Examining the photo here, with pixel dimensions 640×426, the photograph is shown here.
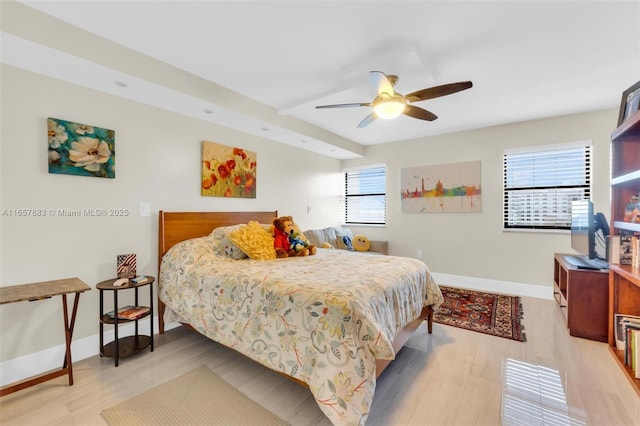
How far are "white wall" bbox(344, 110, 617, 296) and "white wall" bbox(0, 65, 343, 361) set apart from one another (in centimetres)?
312

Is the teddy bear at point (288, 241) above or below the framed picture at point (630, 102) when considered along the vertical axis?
below

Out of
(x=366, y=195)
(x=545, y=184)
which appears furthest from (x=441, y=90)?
(x=366, y=195)

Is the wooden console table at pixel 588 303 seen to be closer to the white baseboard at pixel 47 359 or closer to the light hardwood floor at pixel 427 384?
the light hardwood floor at pixel 427 384

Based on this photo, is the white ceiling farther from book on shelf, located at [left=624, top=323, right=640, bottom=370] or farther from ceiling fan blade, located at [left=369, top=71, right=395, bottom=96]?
book on shelf, located at [left=624, top=323, right=640, bottom=370]

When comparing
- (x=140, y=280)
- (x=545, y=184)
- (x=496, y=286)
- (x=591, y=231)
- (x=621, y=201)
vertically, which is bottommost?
(x=496, y=286)

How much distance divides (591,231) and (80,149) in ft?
15.6

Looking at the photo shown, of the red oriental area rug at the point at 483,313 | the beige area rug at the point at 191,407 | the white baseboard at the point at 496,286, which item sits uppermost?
the white baseboard at the point at 496,286

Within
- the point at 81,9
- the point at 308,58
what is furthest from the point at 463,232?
the point at 81,9

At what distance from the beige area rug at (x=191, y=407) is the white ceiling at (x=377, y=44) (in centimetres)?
236

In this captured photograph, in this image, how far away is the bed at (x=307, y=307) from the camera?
1494 millimetres

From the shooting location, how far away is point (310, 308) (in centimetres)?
165

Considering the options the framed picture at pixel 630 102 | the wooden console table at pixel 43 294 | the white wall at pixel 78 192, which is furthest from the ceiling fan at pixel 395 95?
the wooden console table at pixel 43 294

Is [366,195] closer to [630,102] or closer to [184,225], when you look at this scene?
[184,225]

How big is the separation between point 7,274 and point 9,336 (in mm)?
448
